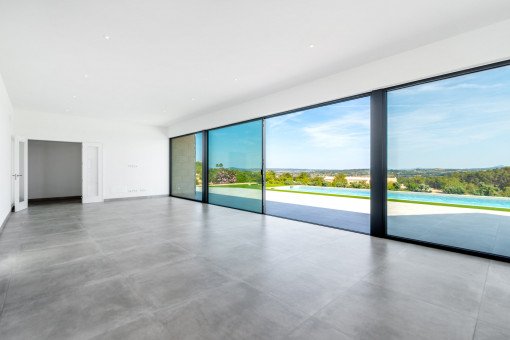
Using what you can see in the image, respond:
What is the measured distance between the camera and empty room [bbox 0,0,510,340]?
7.16ft

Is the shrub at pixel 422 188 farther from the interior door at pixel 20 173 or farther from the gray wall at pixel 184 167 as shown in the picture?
the interior door at pixel 20 173

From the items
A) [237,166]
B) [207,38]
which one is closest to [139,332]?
[207,38]

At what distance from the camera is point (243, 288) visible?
2.63 m

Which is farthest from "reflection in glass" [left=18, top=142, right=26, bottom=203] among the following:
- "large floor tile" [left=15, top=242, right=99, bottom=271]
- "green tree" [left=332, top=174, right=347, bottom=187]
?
"green tree" [left=332, top=174, right=347, bottom=187]

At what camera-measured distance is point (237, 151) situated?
802cm

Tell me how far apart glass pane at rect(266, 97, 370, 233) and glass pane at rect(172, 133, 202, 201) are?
14.0 feet

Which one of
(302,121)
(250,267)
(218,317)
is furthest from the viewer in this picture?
(302,121)

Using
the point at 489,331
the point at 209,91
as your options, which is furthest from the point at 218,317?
the point at 209,91

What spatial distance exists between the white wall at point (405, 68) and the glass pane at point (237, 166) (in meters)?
1.03

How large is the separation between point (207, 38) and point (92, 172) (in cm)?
832

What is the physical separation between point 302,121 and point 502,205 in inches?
497

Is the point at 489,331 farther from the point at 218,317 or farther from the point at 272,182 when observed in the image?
the point at 272,182

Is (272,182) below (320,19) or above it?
below

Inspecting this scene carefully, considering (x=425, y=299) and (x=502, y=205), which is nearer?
(x=425, y=299)
